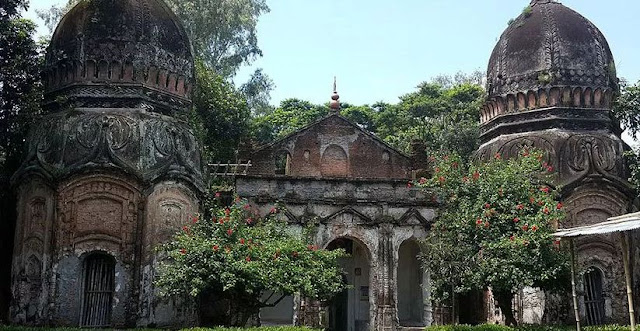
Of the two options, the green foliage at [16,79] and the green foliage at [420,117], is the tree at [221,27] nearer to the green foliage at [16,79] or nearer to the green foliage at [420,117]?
the green foliage at [420,117]

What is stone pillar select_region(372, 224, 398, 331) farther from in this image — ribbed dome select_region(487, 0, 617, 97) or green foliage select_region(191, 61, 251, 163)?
green foliage select_region(191, 61, 251, 163)

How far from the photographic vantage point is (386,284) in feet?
59.4

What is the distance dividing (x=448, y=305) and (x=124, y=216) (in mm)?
8780

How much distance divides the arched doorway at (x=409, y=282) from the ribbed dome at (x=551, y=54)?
5.59 meters

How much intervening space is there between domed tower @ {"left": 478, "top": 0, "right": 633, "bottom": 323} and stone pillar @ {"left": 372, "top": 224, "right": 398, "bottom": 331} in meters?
3.80

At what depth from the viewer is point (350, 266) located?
20.9 m

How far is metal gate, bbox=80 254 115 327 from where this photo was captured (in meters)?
15.1

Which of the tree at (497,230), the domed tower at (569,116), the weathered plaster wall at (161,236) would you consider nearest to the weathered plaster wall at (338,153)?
the domed tower at (569,116)

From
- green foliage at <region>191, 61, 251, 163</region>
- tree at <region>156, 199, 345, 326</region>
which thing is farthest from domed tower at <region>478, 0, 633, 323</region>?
green foliage at <region>191, 61, 251, 163</region>

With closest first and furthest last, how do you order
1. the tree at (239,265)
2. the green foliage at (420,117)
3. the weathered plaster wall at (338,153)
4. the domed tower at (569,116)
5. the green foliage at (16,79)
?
the tree at (239,265)
the green foliage at (16,79)
the domed tower at (569,116)
the weathered plaster wall at (338,153)
the green foliage at (420,117)

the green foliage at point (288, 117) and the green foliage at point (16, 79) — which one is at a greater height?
the green foliage at point (288, 117)

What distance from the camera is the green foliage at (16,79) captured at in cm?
1536

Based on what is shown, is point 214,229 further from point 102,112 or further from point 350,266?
point 350,266

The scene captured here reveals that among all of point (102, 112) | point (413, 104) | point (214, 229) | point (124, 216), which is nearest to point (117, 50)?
point (102, 112)
